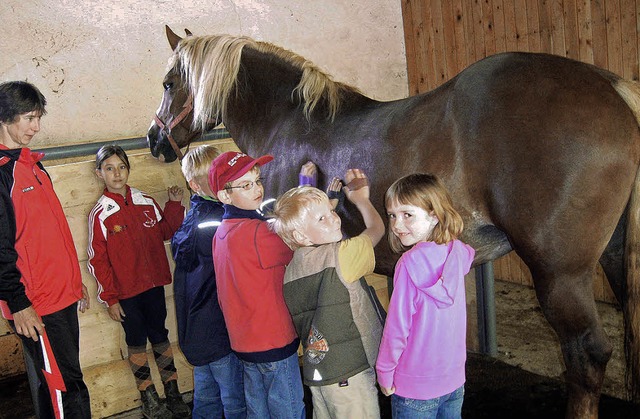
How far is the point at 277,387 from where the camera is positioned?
1.75m

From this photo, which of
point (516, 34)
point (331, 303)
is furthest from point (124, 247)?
point (516, 34)

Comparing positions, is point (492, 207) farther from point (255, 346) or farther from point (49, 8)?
point (49, 8)

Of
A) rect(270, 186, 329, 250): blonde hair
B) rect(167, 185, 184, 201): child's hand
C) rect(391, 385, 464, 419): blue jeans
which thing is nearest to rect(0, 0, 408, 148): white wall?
rect(167, 185, 184, 201): child's hand

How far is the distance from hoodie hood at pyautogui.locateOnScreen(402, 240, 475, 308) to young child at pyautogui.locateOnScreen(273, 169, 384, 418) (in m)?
0.17

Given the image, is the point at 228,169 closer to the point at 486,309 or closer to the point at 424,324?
the point at 424,324

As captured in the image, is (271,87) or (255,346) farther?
(271,87)

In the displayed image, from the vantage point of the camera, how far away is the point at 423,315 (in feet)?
4.57

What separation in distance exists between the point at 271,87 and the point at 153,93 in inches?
69.7

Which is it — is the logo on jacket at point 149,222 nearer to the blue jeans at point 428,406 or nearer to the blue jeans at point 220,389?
the blue jeans at point 220,389

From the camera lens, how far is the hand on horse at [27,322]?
1.79 metres

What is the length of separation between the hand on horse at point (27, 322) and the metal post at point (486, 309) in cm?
216

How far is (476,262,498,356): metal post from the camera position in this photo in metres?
3.02

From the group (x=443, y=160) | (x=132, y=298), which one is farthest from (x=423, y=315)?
(x=132, y=298)

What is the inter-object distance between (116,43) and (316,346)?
326 centimetres
